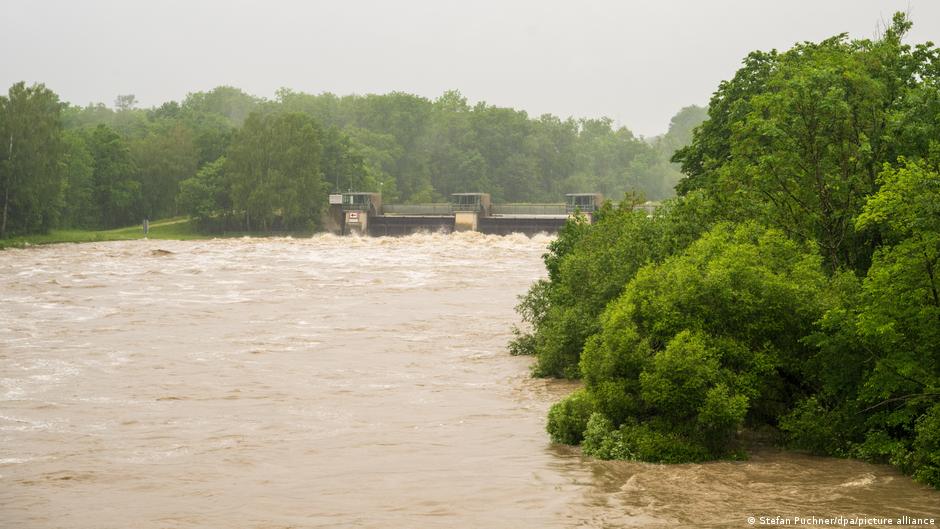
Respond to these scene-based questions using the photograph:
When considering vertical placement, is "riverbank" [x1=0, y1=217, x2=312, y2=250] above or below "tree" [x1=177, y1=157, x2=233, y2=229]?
below

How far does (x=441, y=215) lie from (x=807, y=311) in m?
99.1

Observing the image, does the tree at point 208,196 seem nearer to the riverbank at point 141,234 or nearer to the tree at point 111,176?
the riverbank at point 141,234

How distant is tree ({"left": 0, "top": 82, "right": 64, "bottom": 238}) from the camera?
9456 centimetres

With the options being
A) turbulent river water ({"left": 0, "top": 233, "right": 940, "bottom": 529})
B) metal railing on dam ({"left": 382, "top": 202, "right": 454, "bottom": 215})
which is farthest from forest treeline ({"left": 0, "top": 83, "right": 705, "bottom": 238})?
turbulent river water ({"left": 0, "top": 233, "right": 940, "bottom": 529})

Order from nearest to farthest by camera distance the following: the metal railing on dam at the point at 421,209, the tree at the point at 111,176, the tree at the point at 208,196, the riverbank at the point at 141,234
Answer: the riverbank at the point at 141,234, the tree at the point at 208,196, the tree at the point at 111,176, the metal railing on dam at the point at 421,209

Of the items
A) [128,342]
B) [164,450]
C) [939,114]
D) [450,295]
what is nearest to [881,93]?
[939,114]

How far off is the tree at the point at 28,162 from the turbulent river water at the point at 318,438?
5010cm

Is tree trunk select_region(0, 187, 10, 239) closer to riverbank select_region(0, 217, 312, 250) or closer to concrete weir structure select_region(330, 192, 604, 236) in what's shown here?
riverbank select_region(0, 217, 312, 250)

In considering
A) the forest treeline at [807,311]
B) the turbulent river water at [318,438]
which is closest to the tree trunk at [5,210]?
the turbulent river water at [318,438]

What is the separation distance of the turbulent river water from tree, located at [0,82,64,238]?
5010cm

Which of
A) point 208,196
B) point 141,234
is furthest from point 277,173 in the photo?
point 141,234

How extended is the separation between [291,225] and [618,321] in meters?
104

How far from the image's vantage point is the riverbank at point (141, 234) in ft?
318

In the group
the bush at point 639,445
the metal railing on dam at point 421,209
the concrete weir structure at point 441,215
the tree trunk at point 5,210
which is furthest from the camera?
the metal railing on dam at point 421,209
